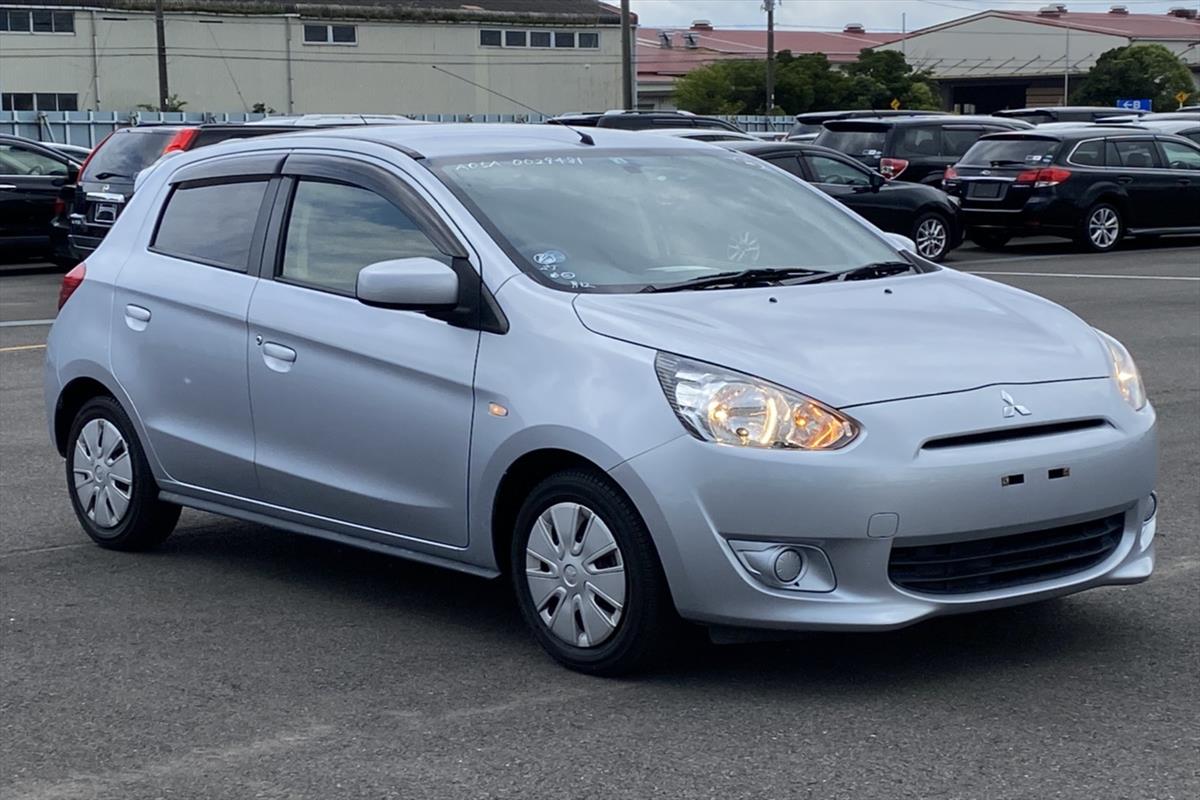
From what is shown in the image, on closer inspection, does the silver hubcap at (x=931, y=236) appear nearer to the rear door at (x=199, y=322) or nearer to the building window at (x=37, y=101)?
the rear door at (x=199, y=322)

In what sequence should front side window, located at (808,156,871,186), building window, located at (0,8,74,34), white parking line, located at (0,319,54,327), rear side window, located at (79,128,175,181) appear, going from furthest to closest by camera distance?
building window, located at (0,8,74,34)
front side window, located at (808,156,871,186)
rear side window, located at (79,128,175,181)
white parking line, located at (0,319,54,327)

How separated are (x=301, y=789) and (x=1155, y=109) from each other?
263ft

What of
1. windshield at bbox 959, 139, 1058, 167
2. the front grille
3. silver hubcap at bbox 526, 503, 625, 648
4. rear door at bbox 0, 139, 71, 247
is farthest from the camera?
windshield at bbox 959, 139, 1058, 167

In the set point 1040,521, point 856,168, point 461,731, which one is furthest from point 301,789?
point 856,168

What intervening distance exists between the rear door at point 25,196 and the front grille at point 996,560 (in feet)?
55.5

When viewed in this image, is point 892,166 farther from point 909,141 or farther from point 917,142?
point 917,142

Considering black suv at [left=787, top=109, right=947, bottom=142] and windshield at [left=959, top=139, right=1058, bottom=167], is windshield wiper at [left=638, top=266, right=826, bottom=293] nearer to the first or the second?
windshield at [left=959, top=139, right=1058, bottom=167]

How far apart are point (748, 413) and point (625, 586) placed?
0.59 m

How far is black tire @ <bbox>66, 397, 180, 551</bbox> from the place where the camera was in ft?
22.4

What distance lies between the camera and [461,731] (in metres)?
4.76

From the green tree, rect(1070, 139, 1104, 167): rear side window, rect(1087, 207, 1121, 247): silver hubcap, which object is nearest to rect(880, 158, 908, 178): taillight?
rect(1070, 139, 1104, 167): rear side window

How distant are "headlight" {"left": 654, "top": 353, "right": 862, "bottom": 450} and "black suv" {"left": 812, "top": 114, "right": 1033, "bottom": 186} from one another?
20.0 metres

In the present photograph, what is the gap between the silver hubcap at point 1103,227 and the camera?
2289 centimetres

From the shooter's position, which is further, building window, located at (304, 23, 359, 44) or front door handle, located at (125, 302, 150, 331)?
building window, located at (304, 23, 359, 44)
